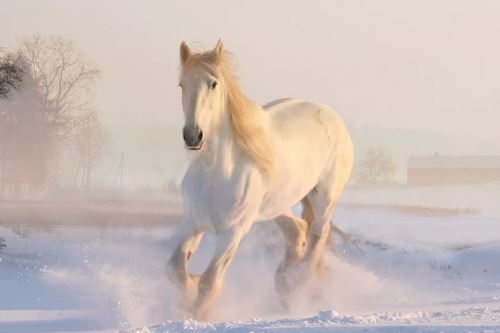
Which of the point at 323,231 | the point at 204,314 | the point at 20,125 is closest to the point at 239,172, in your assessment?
the point at 204,314

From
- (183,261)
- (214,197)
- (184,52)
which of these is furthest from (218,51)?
(183,261)

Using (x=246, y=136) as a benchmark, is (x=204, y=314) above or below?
below

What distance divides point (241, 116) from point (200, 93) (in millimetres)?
732

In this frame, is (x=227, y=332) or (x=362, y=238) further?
(x=362, y=238)

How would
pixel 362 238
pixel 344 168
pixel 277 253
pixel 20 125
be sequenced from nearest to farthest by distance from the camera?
pixel 344 168, pixel 277 253, pixel 362 238, pixel 20 125

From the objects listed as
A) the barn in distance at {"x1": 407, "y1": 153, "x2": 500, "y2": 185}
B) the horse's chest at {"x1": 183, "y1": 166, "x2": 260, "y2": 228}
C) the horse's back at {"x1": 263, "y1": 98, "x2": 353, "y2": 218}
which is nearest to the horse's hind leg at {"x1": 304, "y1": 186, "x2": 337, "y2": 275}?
the horse's back at {"x1": 263, "y1": 98, "x2": 353, "y2": 218}

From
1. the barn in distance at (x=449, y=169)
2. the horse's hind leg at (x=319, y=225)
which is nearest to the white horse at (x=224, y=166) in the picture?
the horse's hind leg at (x=319, y=225)

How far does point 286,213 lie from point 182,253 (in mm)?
1951

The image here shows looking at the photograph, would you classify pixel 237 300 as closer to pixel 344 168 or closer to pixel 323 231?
pixel 323 231

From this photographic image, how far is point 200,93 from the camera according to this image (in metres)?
5.79

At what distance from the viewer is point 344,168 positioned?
29.0 ft

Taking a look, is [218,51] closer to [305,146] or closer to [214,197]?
[214,197]

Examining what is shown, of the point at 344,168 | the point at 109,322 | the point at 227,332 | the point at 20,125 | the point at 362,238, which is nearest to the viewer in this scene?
the point at 227,332

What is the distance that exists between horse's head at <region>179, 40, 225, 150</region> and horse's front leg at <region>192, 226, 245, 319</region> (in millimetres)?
923
